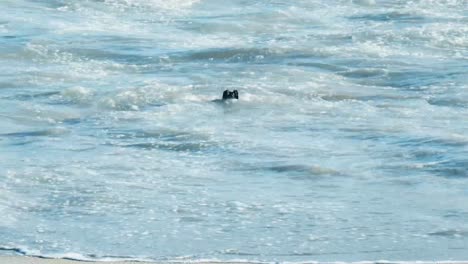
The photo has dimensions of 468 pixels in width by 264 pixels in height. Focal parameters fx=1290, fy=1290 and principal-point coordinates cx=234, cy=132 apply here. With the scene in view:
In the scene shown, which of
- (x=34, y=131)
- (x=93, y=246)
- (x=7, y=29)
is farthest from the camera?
(x=7, y=29)

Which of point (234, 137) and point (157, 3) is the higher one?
point (157, 3)

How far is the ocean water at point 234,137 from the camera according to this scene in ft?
18.8

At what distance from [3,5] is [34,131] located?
6707 mm

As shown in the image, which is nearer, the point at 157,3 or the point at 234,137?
the point at 234,137

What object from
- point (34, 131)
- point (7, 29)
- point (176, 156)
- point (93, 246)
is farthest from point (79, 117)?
→ point (7, 29)

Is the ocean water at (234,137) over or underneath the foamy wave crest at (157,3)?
underneath

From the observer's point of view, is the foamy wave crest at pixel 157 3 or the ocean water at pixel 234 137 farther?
the foamy wave crest at pixel 157 3

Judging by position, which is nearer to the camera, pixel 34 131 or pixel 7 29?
pixel 34 131

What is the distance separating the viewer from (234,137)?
8008mm

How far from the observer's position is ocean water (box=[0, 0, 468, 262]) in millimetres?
5723

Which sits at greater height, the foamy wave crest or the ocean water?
the foamy wave crest

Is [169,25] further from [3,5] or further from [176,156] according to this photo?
[176,156]

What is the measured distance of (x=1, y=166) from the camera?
7.11m

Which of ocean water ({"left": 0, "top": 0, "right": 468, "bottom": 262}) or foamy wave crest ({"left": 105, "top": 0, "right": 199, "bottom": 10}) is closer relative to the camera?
ocean water ({"left": 0, "top": 0, "right": 468, "bottom": 262})
